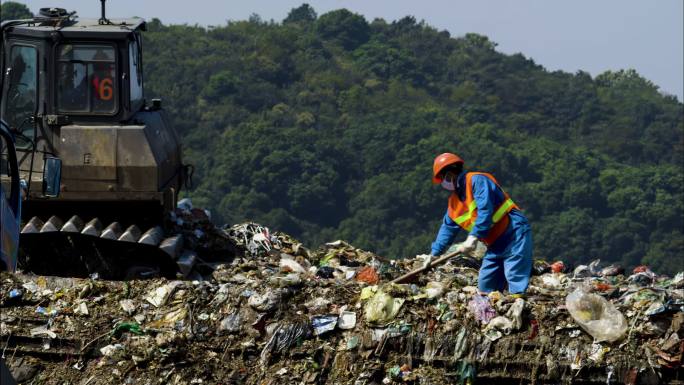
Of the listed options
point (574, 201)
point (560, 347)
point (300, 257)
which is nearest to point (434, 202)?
point (574, 201)

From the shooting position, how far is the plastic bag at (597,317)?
29.2ft

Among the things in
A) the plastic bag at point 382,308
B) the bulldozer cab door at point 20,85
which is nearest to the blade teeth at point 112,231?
the bulldozer cab door at point 20,85

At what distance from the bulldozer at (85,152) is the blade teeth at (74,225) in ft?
0.03

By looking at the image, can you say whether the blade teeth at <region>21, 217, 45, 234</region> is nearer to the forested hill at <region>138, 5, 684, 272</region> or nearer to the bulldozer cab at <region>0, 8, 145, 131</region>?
the bulldozer cab at <region>0, 8, 145, 131</region>

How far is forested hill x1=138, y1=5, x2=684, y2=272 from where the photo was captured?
156 feet

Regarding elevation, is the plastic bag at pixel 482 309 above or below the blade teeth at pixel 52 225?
above

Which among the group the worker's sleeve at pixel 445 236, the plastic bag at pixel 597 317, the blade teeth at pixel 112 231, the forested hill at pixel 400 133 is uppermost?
the worker's sleeve at pixel 445 236

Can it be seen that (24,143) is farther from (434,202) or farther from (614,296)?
(434,202)

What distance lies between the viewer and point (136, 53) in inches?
502

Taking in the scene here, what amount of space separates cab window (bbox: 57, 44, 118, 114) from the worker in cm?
343

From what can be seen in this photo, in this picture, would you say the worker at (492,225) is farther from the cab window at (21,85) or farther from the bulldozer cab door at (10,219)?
the cab window at (21,85)

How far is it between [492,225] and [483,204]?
21 centimetres

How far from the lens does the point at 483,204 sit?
32.0ft

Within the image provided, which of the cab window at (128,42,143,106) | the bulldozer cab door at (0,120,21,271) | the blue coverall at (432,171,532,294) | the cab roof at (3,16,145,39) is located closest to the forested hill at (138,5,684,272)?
the cab window at (128,42,143,106)
